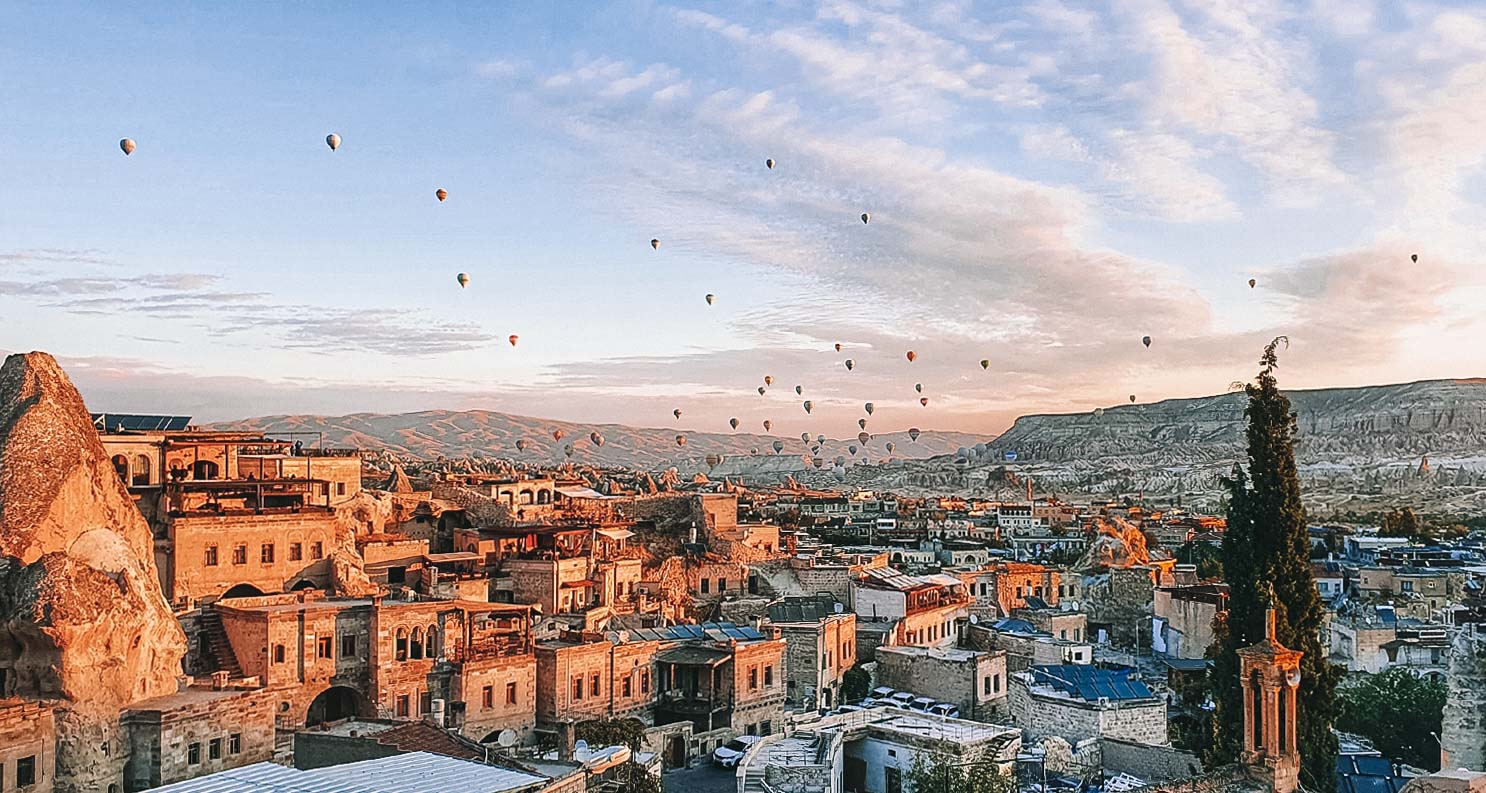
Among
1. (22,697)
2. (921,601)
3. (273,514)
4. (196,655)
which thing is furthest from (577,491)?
(22,697)

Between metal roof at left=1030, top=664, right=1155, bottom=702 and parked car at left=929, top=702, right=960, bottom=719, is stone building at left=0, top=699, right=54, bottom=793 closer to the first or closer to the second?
parked car at left=929, top=702, right=960, bottom=719

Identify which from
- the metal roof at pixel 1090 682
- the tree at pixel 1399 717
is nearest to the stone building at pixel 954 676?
the metal roof at pixel 1090 682

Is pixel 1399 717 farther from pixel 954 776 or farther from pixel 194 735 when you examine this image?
pixel 194 735

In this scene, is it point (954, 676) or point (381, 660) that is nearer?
point (381, 660)

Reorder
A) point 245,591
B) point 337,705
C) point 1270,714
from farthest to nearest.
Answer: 1. point 245,591
2. point 337,705
3. point 1270,714

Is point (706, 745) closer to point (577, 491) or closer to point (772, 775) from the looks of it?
point (772, 775)

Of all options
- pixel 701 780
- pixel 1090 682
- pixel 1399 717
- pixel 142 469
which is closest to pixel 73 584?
pixel 142 469
